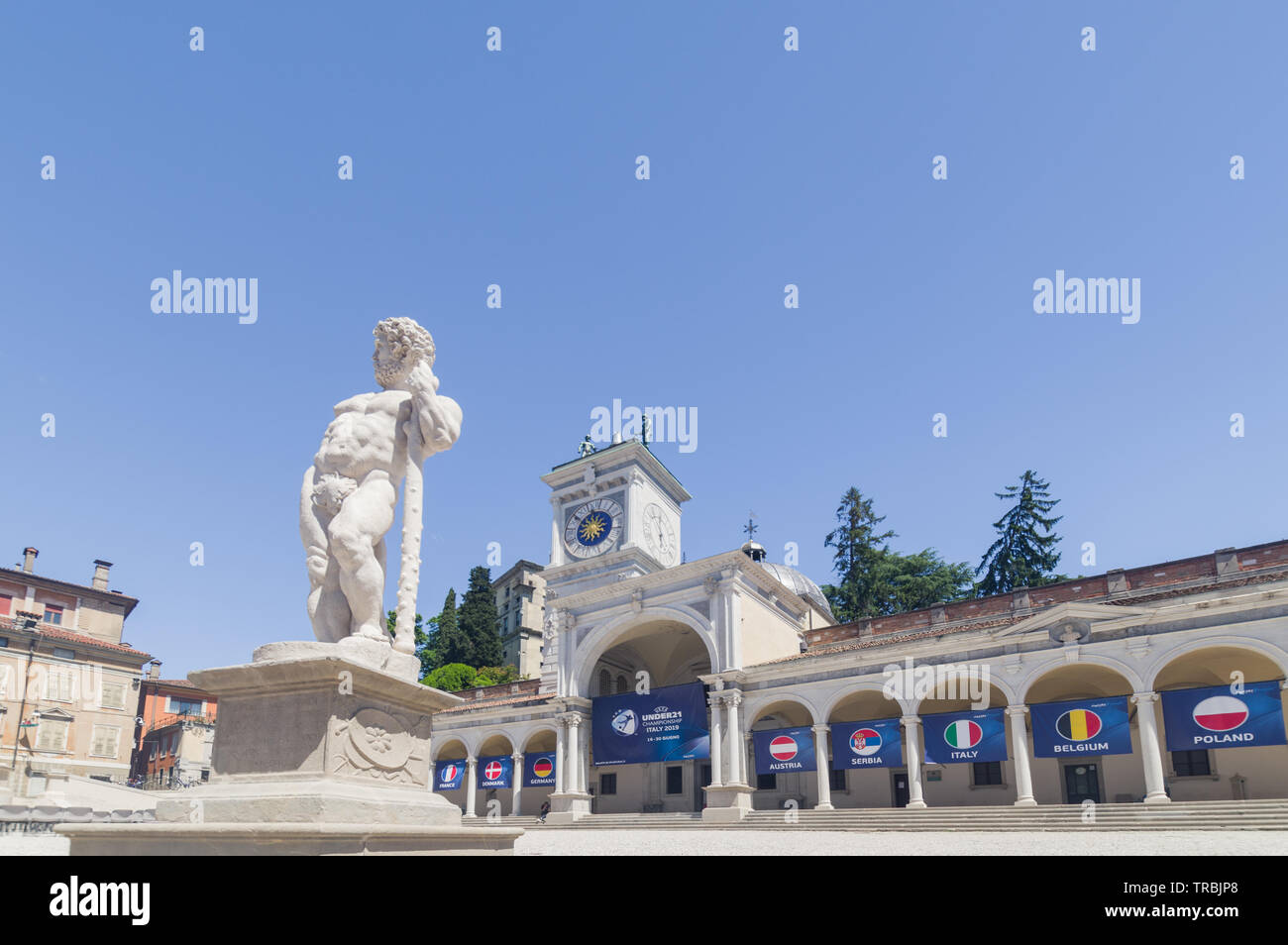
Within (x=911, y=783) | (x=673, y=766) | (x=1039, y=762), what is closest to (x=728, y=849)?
(x=911, y=783)

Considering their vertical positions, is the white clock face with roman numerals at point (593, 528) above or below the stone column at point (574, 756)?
above

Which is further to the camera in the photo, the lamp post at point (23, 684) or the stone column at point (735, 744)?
the lamp post at point (23, 684)

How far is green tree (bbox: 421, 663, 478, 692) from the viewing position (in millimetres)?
51156

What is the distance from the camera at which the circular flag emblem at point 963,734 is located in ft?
75.8

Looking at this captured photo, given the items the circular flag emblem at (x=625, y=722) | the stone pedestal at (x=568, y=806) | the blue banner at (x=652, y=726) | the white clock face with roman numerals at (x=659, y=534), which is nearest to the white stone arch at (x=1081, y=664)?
the blue banner at (x=652, y=726)

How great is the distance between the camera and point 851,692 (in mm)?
25594

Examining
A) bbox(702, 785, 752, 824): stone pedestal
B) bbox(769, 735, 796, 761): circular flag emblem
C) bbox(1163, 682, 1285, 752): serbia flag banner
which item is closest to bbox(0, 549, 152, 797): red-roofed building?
bbox(702, 785, 752, 824): stone pedestal

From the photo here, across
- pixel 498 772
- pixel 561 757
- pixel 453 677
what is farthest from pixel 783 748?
pixel 453 677

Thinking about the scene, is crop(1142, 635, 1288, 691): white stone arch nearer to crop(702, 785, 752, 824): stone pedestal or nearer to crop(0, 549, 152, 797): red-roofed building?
crop(702, 785, 752, 824): stone pedestal

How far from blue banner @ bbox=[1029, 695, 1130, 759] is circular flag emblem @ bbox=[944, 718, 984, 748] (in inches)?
58.0

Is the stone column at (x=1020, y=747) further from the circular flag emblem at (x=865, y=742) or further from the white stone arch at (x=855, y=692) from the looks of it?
the circular flag emblem at (x=865, y=742)

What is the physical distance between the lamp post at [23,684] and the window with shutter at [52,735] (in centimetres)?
99
